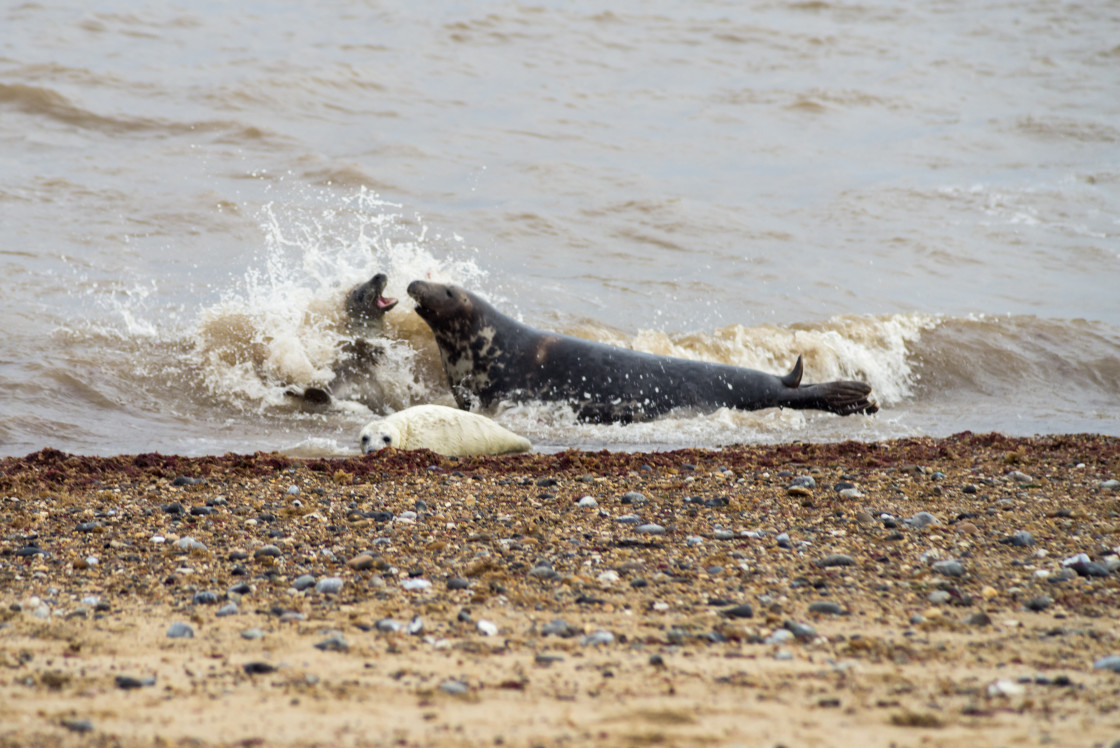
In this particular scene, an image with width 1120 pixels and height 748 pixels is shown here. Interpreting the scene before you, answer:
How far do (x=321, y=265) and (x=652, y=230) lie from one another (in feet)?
17.0

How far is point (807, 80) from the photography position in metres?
21.1

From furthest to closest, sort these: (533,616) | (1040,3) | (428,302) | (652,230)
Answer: (1040,3)
(652,230)
(428,302)
(533,616)

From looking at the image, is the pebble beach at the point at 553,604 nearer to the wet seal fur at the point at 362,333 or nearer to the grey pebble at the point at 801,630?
the grey pebble at the point at 801,630

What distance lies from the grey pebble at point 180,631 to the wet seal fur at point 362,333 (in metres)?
5.23

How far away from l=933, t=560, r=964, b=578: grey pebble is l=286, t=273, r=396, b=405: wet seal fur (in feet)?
17.6

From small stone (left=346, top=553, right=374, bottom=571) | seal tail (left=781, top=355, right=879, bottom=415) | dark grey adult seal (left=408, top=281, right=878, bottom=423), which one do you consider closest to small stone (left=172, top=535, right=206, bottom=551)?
small stone (left=346, top=553, right=374, bottom=571)

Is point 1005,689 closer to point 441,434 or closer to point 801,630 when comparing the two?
point 801,630

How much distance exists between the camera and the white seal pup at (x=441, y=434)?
593 cm

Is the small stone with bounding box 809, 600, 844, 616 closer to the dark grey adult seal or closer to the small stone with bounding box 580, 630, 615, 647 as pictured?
the small stone with bounding box 580, 630, 615, 647

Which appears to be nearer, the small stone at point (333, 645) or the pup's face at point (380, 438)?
the small stone at point (333, 645)

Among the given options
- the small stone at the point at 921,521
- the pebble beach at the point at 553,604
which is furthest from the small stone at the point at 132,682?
the small stone at the point at 921,521

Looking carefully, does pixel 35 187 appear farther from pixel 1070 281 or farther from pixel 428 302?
pixel 1070 281

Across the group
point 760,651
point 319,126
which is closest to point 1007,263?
point 319,126

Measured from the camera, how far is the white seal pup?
5930 millimetres
